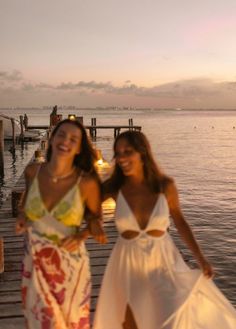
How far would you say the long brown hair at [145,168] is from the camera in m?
3.21

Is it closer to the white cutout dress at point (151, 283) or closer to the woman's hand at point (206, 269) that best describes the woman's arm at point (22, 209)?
the white cutout dress at point (151, 283)

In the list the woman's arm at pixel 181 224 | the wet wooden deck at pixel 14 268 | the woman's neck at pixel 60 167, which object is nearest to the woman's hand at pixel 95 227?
the woman's neck at pixel 60 167

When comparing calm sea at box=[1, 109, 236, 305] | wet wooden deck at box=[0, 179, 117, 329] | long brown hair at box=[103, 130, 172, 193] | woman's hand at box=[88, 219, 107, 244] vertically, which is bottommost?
calm sea at box=[1, 109, 236, 305]

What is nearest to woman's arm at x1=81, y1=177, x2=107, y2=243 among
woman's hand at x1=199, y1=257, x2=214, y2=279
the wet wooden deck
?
woman's hand at x1=199, y1=257, x2=214, y2=279

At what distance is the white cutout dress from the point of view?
3021mm

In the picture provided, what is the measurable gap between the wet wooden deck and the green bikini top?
6.68 feet

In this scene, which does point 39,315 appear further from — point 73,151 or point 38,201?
point 73,151

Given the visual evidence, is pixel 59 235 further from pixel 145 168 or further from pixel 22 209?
pixel 145 168

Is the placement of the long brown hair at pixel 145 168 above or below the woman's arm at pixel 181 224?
above

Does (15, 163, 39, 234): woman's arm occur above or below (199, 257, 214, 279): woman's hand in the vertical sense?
above

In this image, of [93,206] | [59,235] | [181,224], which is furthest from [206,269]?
[59,235]

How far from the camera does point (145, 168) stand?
10.8 feet

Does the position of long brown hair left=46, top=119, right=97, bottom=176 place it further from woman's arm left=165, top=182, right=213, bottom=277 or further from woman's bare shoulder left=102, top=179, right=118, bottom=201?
woman's arm left=165, top=182, right=213, bottom=277

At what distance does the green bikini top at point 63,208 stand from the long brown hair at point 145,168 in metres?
0.39
